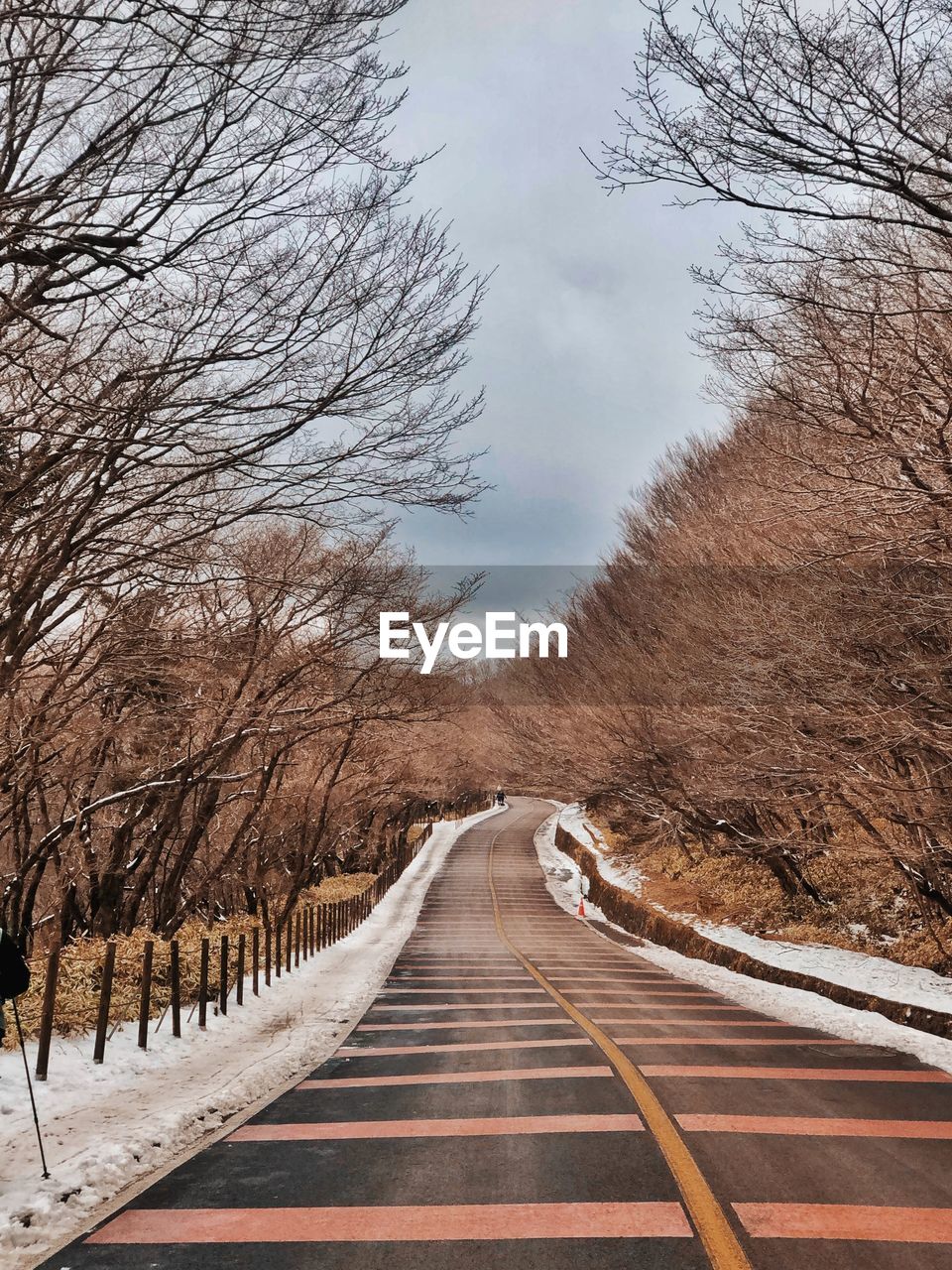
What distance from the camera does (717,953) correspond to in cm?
1688

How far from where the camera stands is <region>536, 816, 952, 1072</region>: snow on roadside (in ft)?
27.6

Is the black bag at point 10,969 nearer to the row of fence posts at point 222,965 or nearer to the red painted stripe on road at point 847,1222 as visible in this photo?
the row of fence posts at point 222,965

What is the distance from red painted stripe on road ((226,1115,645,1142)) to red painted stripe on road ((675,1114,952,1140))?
0.42 m

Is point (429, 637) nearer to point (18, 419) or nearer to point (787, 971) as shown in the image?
point (787, 971)

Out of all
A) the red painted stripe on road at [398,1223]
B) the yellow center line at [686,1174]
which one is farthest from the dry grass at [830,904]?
the red painted stripe on road at [398,1223]

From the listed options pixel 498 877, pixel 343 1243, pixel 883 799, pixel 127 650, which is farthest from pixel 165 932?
pixel 498 877

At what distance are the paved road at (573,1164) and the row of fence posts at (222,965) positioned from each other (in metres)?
1.76

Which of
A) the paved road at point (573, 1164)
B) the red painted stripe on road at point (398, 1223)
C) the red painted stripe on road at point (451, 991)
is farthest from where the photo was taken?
the red painted stripe on road at point (451, 991)

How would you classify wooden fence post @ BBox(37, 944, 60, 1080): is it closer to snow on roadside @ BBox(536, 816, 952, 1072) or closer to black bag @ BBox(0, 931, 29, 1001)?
black bag @ BBox(0, 931, 29, 1001)

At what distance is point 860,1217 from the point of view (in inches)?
163

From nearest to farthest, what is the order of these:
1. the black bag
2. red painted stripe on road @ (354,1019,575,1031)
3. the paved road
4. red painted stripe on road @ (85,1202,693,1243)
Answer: the paved road → red painted stripe on road @ (85,1202,693,1243) → the black bag → red painted stripe on road @ (354,1019,575,1031)

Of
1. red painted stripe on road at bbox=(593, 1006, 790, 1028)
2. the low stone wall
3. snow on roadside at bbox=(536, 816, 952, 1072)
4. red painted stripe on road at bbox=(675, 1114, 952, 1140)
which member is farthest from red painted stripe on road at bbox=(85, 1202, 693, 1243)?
the low stone wall

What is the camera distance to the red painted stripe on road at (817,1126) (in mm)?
5441

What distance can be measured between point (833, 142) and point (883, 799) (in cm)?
775
